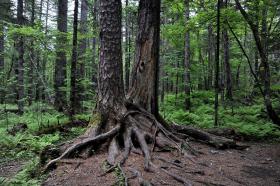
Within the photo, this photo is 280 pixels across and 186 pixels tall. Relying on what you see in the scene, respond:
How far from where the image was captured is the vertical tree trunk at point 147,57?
322 inches

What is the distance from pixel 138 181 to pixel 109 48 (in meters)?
3.55

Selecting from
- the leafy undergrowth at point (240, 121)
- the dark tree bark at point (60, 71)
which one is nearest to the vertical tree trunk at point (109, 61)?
the leafy undergrowth at point (240, 121)

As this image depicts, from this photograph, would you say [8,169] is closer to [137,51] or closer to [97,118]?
[97,118]

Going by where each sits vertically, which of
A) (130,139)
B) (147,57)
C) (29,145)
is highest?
(147,57)

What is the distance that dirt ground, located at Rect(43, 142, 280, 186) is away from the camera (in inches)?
203

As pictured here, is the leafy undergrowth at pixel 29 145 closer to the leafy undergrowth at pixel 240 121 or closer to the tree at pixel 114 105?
the tree at pixel 114 105

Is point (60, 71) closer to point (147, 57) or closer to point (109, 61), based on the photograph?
point (147, 57)

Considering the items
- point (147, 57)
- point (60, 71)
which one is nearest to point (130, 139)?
point (147, 57)

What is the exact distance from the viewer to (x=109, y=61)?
7.14 meters

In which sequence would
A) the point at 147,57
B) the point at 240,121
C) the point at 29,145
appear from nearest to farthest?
Result: the point at 29,145 → the point at 147,57 → the point at 240,121

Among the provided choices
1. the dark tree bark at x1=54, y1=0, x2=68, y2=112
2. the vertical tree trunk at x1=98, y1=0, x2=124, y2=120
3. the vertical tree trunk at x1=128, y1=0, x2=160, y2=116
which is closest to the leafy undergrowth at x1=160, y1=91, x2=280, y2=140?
the vertical tree trunk at x1=128, y1=0, x2=160, y2=116

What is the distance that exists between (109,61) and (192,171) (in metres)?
3.34

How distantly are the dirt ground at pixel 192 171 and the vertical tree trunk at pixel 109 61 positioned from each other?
1.35 m

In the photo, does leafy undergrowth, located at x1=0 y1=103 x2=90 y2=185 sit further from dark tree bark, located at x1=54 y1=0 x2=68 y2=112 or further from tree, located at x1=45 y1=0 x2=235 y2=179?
dark tree bark, located at x1=54 y1=0 x2=68 y2=112
